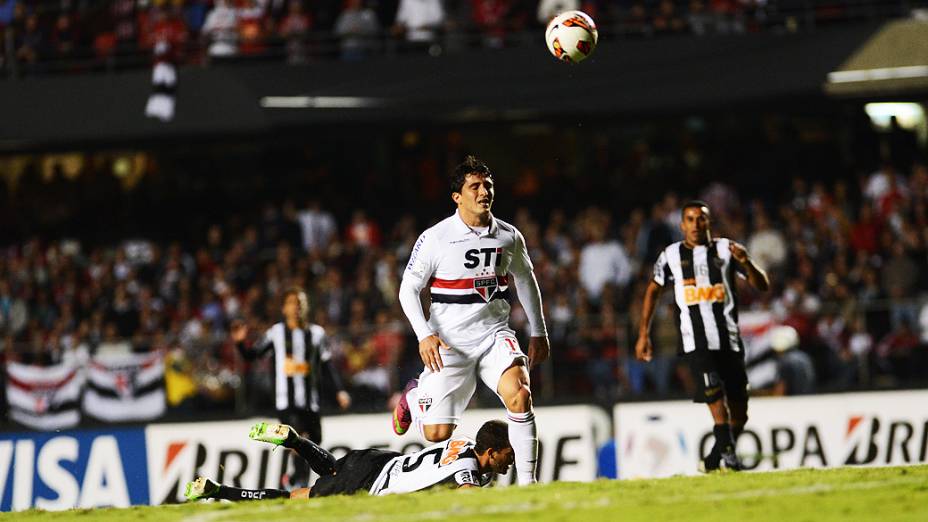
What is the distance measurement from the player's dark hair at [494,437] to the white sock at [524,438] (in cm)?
15

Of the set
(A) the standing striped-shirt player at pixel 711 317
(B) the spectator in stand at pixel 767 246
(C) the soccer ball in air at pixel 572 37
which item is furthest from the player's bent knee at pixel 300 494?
(B) the spectator in stand at pixel 767 246

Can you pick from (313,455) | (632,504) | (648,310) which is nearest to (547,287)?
(648,310)

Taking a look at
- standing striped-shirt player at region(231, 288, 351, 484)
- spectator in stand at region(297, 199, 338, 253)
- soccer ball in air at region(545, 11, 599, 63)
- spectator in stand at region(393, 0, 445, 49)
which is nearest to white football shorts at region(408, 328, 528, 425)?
soccer ball in air at region(545, 11, 599, 63)

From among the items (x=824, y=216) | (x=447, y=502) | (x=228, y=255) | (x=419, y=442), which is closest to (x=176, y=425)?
(x=419, y=442)

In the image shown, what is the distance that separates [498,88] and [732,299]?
1056 centimetres

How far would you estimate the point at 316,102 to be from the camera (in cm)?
2206

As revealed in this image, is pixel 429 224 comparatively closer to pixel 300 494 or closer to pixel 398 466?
pixel 300 494

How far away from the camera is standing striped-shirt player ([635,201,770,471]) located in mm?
11125

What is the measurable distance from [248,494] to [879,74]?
42.0ft

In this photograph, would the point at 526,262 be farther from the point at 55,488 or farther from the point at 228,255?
the point at 228,255

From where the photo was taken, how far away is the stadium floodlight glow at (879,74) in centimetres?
1998

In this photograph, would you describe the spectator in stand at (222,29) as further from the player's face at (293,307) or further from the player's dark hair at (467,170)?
the player's dark hair at (467,170)

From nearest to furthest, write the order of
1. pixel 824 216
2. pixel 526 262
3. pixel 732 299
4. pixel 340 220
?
pixel 526 262, pixel 732 299, pixel 824 216, pixel 340 220

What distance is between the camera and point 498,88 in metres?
21.4
